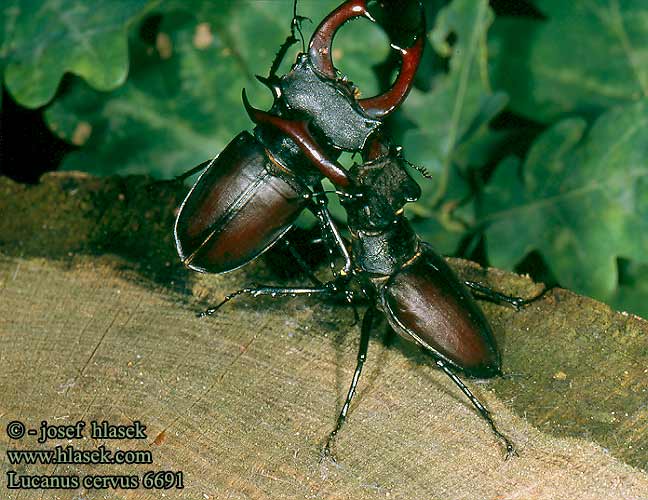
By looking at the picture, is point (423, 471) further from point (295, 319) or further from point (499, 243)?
point (499, 243)

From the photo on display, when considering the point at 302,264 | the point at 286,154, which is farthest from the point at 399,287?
the point at 286,154

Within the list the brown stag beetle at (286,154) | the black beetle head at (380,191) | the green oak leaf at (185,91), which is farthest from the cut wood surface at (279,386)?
the green oak leaf at (185,91)

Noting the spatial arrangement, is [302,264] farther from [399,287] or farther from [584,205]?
[584,205]

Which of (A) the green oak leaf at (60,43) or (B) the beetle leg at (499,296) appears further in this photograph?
(A) the green oak leaf at (60,43)

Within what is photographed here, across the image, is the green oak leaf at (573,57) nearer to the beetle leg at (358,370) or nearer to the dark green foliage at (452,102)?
the dark green foliage at (452,102)

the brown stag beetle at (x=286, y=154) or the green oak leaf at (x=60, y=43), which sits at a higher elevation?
the brown stag beetle at (x=286, y=154)
